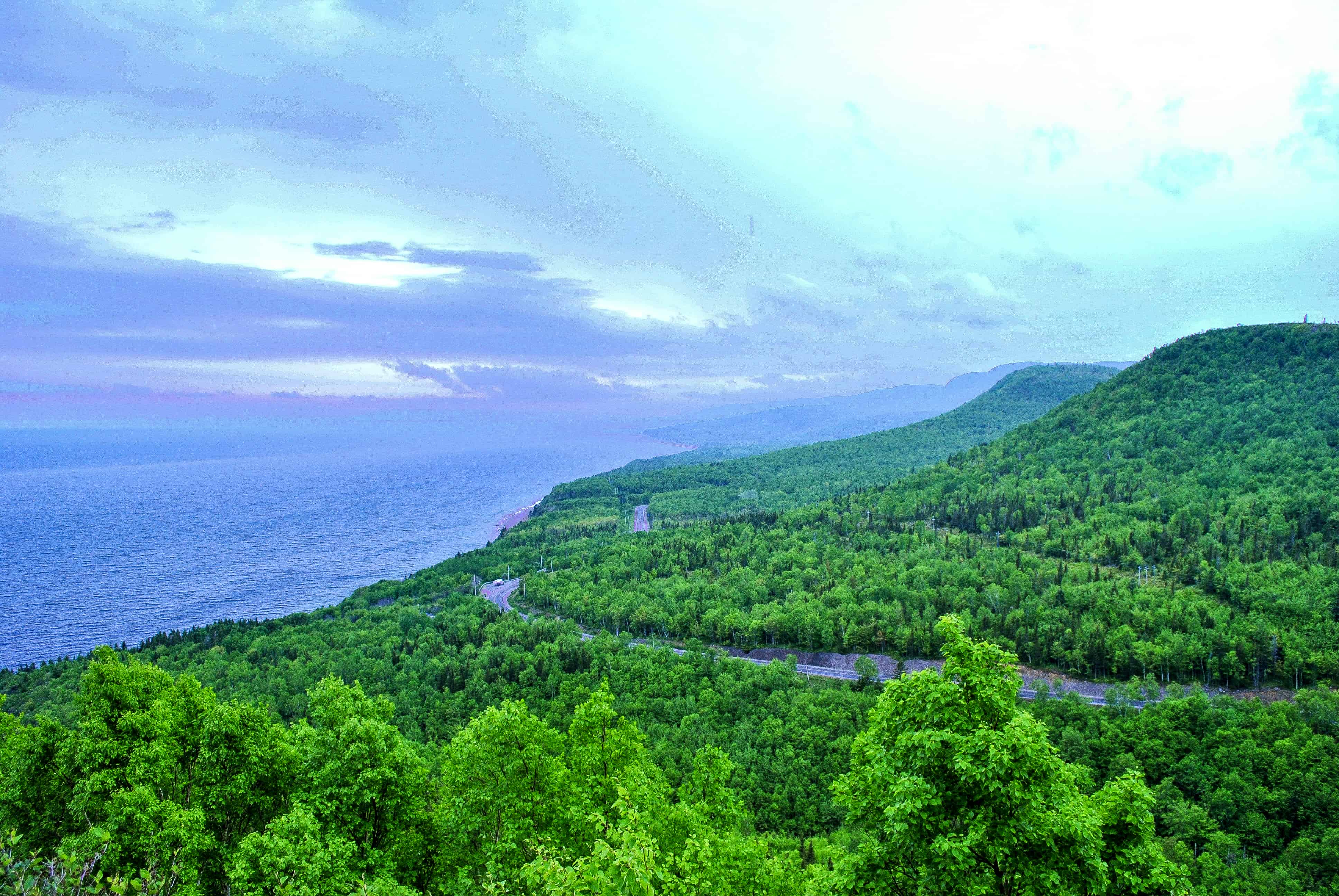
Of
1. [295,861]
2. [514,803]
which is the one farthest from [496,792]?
[295,861]

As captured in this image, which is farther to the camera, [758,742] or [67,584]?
[67,584]

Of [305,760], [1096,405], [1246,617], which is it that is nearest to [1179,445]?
[1096,405]

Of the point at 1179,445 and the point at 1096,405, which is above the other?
the point at 1096,405

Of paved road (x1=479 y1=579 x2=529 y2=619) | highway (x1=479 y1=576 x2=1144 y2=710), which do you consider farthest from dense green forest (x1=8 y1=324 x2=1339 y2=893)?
highway (x1=479 y1=576 x2=1144 y2=710)

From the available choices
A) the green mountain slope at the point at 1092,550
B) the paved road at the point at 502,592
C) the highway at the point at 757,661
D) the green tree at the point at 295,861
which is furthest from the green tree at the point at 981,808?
the paved road at the point at 502,592

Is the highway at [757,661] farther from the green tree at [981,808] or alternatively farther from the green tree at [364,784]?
the green tree at [364,784]

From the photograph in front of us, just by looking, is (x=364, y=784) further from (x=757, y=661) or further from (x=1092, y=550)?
(x=1092, y=550)

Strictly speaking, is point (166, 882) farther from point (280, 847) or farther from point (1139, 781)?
point (1139, 781)
